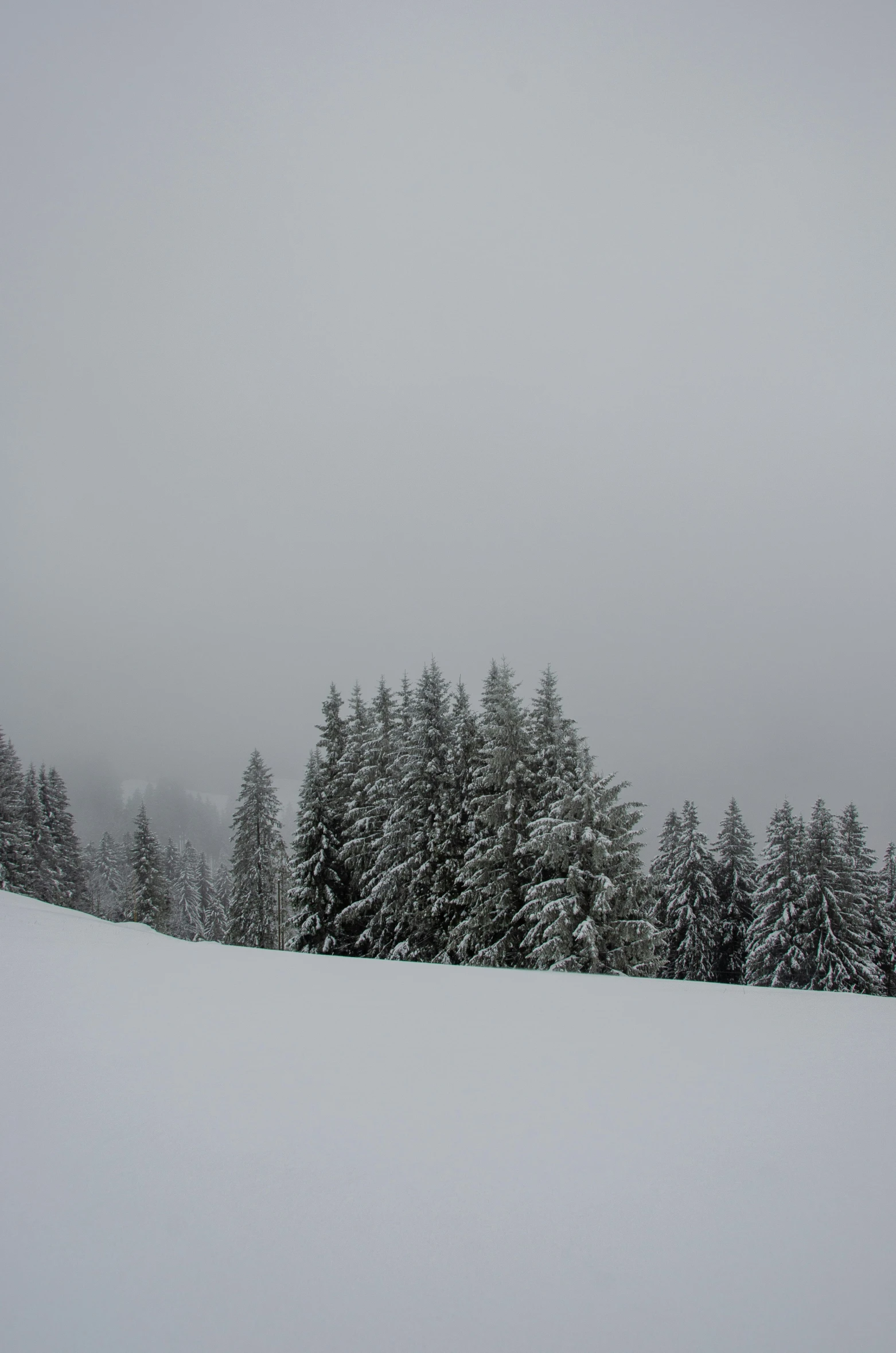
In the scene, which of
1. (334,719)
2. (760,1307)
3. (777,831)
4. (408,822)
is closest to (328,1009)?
(760,1307)

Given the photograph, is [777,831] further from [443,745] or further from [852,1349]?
[852,1349]

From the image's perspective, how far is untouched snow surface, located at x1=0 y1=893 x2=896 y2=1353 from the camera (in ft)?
7.78

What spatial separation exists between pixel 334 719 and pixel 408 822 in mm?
7849

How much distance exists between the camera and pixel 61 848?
128 ft

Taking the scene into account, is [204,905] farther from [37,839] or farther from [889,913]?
[889,913]

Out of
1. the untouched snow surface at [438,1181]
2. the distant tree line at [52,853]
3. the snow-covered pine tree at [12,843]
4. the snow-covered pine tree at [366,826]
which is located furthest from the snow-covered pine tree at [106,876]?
the untouched snow surface at [438,1181]

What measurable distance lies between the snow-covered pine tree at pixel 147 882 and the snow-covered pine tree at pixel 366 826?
1911cm

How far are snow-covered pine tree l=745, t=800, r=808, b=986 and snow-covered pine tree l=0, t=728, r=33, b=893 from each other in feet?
112

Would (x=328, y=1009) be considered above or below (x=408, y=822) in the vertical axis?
below

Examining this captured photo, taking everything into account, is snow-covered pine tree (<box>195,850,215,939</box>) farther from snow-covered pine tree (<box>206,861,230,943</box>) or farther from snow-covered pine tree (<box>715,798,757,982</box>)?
snow-covered pine tree (<box>715,798,757,982</box>)

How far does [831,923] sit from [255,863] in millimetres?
26434

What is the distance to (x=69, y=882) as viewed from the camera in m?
38.6

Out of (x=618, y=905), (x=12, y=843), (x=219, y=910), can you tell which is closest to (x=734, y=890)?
(x=618, y=905)

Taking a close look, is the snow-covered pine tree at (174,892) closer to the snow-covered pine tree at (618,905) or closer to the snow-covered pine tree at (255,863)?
the snow-covered pine tree at (255,863)
